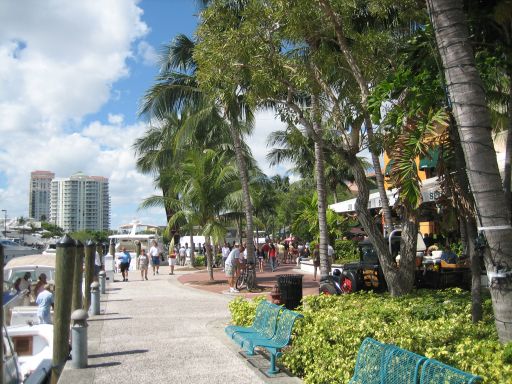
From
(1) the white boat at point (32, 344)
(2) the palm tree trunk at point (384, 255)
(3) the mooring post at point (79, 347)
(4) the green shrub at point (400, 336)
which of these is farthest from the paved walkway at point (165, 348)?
(2) the palm tree trunk at point (384, 255)

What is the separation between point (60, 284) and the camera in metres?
8.81

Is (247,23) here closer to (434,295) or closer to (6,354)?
A: (434,295)

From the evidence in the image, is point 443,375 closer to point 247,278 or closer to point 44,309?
point 44,309

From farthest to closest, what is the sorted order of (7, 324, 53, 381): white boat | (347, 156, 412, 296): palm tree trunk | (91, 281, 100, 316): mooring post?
(91, 281, 100, 316): mooring post < (347, 156, 412, 296): palm tree trunk < (7, 324, 53, 381): white boat

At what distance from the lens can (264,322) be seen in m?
8.04

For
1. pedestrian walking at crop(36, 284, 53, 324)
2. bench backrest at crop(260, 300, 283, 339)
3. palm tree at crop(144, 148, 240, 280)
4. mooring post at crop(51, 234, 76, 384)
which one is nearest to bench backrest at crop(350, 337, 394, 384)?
bench backrest at crop(260, 300, 283, 339)

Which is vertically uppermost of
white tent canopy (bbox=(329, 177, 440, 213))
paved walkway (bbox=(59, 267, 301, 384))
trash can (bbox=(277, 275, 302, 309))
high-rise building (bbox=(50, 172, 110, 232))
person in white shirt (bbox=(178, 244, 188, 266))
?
high-rise building (bbox=(50, 172, 110, 232))

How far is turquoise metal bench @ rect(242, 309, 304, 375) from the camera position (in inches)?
269

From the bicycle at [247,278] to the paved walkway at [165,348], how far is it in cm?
287

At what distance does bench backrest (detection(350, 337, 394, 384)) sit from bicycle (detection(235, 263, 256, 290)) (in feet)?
43.8

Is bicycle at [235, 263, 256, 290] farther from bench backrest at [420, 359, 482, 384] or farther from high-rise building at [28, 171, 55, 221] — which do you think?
high-rise building at [28, 171, 55, 221]

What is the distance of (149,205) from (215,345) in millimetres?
20205

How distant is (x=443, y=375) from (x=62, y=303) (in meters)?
6.64

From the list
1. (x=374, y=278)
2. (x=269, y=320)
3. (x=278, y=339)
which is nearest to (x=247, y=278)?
(x=374, y=278)
